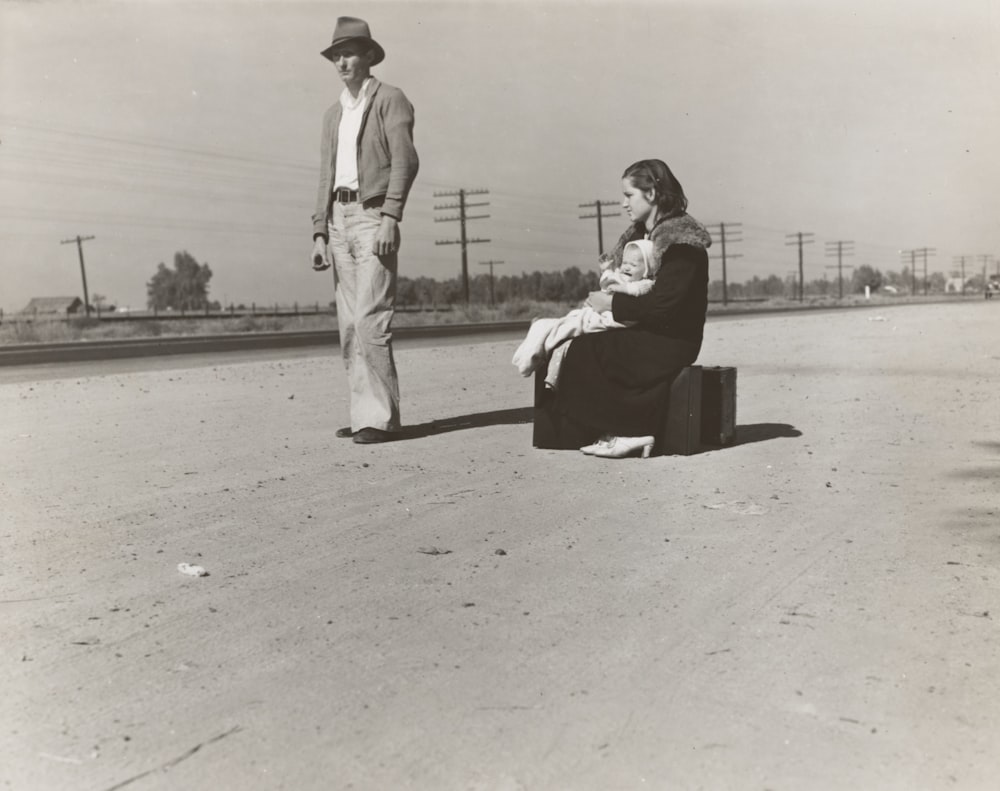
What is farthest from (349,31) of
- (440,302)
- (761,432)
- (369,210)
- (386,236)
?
(440,302)

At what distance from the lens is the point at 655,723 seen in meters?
2.37

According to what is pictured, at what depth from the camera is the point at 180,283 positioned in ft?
421

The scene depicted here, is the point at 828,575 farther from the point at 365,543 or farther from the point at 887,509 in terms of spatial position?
the point at 365,543

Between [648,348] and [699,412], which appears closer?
[648,348]

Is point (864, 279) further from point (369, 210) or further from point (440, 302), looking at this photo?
point (369, 210)

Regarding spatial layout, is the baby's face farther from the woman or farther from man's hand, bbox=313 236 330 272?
man's hand, bbox=313 236 330 272

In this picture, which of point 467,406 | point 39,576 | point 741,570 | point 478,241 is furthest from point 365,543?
point 478,241

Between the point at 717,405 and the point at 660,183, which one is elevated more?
the point at 660,183

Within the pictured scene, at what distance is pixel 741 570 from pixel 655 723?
128 centimetres

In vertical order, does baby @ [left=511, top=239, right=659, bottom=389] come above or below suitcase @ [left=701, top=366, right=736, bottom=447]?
above

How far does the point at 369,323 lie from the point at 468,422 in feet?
4.08

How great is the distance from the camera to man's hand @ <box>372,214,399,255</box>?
6.33 meters

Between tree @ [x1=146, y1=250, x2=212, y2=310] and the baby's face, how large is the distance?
126181mm

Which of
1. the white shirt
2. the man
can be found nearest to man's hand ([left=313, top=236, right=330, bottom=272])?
the man
